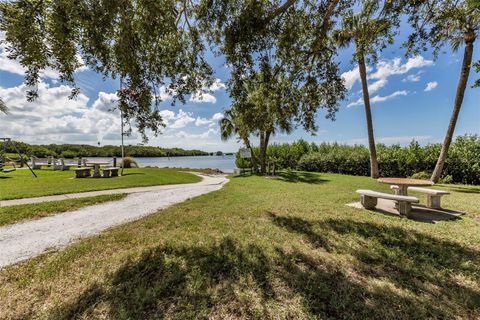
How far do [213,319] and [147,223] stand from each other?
3793mm

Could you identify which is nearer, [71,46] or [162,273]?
[162,273]

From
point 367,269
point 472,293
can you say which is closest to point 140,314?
point 367,269

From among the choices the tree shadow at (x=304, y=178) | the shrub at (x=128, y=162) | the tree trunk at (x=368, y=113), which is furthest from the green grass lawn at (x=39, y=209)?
the shrub at (x=128, y=162)

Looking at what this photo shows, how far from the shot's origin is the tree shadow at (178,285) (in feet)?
8.12

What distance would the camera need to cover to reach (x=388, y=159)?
49.8ft

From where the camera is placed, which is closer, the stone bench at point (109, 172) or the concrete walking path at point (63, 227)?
the concrete walking path at point (63, 227)

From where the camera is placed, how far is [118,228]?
17.1 ft

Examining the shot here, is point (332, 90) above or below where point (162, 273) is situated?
above

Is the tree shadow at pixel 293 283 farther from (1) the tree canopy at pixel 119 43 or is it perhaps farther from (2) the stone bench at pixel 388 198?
(1) the tree canopy at pixel 119 43

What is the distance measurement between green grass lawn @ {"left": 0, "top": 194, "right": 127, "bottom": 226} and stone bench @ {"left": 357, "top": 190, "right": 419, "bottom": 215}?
914 cm

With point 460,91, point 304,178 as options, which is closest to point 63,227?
point 304,178

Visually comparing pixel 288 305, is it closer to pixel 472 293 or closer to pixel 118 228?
pixel 472 293

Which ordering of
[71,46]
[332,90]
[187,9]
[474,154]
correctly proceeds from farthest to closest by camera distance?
1. [474,154]
2. [332,90]
3. [187,9]
4. [71,46]

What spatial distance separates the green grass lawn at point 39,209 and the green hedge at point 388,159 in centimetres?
1729
